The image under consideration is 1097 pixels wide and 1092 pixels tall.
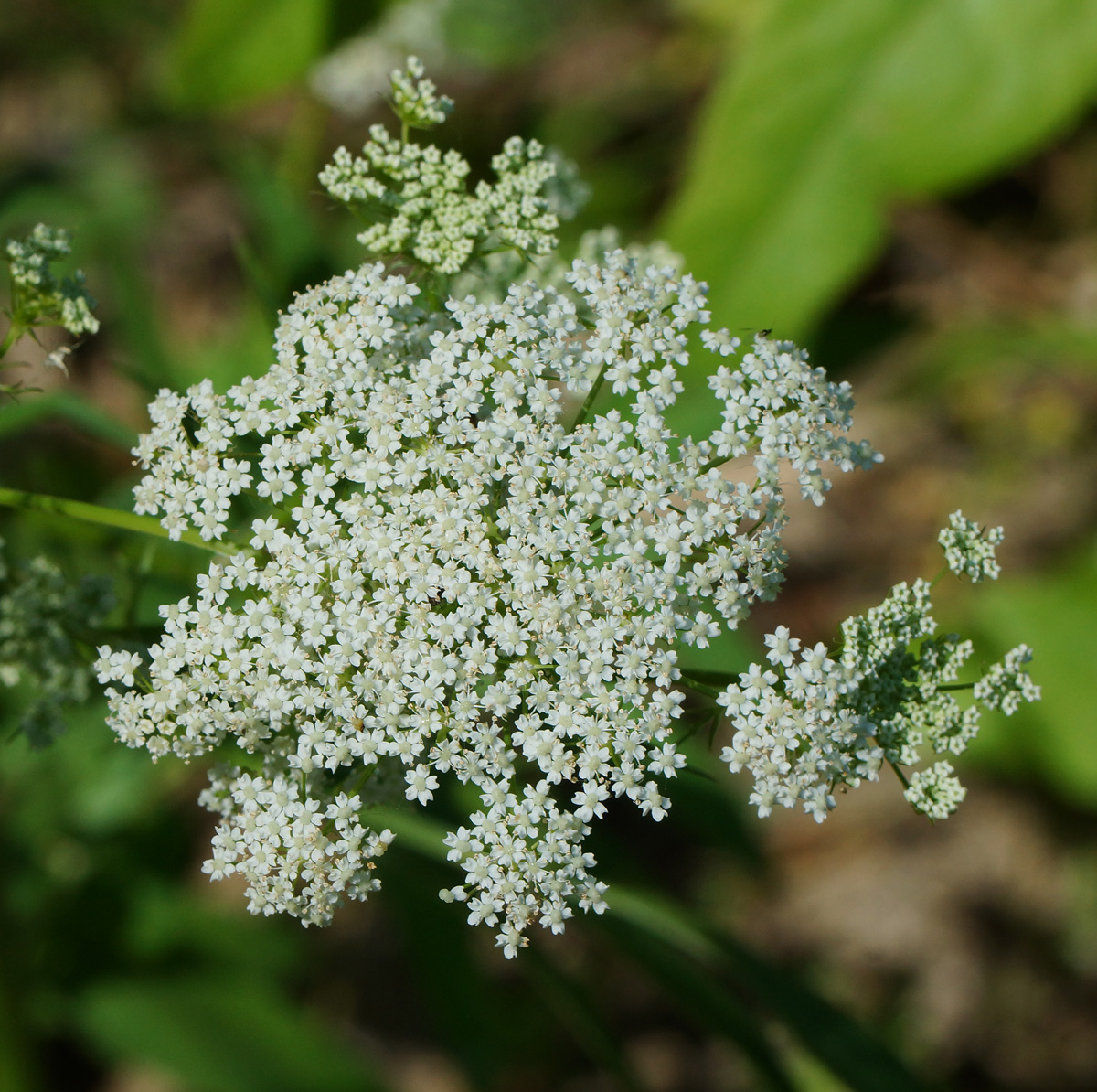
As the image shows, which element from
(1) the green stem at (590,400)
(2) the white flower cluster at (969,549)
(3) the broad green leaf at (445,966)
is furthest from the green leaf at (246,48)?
(2) the white flower cluster at (969,549)

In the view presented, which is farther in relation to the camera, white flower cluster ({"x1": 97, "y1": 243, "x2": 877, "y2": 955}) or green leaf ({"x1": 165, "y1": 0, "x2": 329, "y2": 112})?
green leaf ({"x1": 165, "y1": 0, "x2": 329, "y2": 112})

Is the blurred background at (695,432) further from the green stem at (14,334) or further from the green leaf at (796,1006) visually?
the green stem at (14,334)

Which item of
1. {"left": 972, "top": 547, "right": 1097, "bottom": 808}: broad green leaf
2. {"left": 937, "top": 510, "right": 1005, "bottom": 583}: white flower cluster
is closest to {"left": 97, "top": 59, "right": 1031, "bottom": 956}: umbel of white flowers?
{"left": 937, "top": 510, "right": 1005, "bottom": 583}: white flower cluster

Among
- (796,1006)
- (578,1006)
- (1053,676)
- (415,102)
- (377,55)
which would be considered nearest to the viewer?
(415,102)

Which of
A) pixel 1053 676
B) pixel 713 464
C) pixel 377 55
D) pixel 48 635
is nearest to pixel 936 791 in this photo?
pixel 713 464

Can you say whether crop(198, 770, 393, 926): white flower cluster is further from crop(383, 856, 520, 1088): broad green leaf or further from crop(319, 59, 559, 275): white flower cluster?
crop(383, 856, 520, 1088): broad green leaf

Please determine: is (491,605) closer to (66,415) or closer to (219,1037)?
(66,415)

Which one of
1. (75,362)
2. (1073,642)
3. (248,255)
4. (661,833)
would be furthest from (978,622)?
(75,362)
